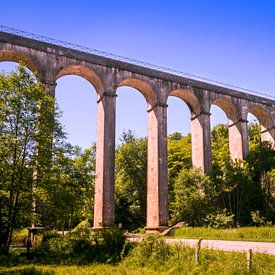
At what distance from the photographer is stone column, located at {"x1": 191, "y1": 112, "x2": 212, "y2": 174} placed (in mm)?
28248

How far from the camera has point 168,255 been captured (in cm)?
1234

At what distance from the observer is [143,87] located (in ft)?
89.9

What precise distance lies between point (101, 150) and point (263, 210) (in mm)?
13544

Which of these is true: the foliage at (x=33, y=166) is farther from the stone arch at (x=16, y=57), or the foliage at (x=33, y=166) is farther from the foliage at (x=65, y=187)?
the stone arch at (x=16, y=57)

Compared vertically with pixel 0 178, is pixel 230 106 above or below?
above

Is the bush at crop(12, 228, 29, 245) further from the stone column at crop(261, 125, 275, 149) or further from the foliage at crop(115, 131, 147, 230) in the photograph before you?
the stone column at crop(261, 125, 275, 149)

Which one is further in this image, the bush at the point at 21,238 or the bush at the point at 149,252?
the bush at the point at 21,238

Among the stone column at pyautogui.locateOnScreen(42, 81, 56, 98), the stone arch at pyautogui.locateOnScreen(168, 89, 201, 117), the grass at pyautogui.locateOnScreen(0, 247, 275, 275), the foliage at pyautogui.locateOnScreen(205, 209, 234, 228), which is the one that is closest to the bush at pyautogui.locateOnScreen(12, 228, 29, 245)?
the grass at pyautogui.locateOnScreen(0, 247, 275, 275)

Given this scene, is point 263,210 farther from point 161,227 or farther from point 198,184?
point 161,227

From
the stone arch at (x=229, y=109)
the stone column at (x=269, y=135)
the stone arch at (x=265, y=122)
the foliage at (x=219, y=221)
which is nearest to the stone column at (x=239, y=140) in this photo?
the stone arch at (x=229, y=109)

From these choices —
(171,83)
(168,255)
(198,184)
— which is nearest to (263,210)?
(198,184)

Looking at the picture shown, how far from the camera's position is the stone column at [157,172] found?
80.2ft

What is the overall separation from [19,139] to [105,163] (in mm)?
8814

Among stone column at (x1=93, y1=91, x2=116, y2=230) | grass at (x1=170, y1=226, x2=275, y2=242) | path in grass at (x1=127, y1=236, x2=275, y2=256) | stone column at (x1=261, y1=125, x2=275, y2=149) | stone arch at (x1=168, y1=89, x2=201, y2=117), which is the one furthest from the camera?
stone column at (x1=261, y1=125, x2=275, y2=149)
